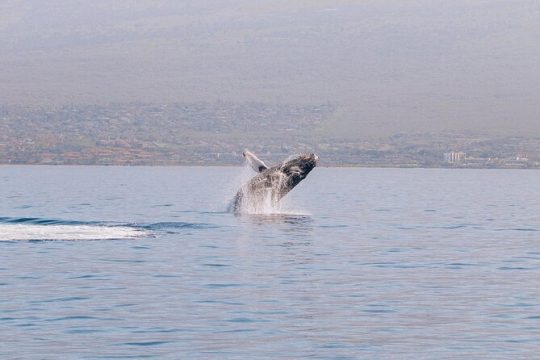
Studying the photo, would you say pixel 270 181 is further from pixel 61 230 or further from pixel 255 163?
pixel 61 230

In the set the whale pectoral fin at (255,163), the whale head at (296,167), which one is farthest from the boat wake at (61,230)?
the whale head at (296,167)

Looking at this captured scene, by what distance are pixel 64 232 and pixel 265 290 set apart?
656 inches

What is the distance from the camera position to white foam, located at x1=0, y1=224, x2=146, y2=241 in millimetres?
43812

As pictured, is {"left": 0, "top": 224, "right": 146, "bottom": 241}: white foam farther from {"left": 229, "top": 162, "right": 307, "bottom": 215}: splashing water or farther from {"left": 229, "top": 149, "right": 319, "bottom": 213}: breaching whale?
{"left": 229, "top": 162, "right": 307, "bottom": 215}: splashing water

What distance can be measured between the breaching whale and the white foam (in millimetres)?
7011

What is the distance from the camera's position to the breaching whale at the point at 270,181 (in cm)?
5356

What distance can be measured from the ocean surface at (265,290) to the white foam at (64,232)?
0.07 m

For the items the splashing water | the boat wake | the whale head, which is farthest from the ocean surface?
the whale head

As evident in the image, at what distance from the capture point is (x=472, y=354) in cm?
2300

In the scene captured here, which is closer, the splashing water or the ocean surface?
the ocean surface

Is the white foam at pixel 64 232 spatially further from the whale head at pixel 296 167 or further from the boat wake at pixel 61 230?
the whale head at pixel 296 167

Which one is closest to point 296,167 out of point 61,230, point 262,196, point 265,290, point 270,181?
point 270,181

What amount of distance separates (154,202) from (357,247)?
126 ft

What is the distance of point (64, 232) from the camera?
45.9 metres
